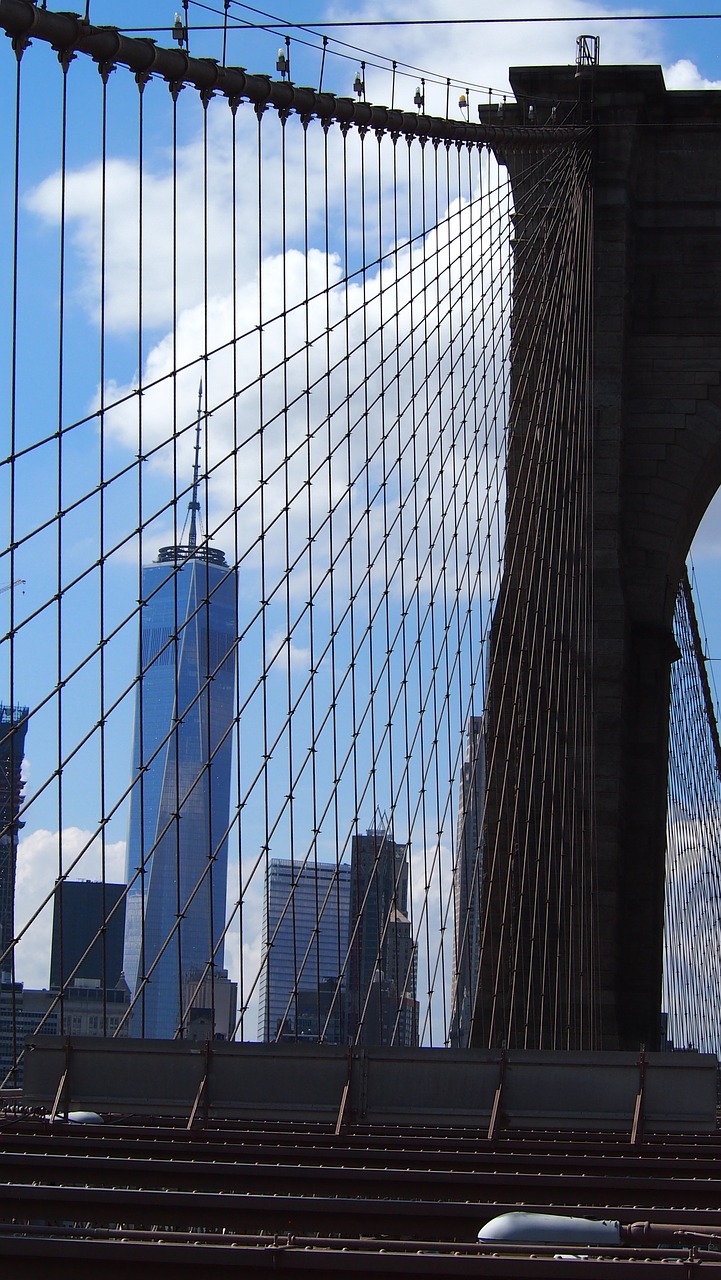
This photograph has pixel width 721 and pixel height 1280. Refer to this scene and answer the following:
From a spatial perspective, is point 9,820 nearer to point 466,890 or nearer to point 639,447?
point 466,890

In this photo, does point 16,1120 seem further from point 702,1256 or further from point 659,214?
point 659,214

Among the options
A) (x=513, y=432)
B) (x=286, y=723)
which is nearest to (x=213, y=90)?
(x=286, y=723)

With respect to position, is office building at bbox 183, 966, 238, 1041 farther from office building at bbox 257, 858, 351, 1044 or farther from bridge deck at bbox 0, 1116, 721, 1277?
bridge deck at bbox 0, 1116, 721, 1277

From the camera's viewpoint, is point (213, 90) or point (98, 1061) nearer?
point (98, 1061)

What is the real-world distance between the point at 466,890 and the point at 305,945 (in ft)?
140

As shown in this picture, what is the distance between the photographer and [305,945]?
183 feet

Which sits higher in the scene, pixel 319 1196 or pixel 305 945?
pixel 305 945

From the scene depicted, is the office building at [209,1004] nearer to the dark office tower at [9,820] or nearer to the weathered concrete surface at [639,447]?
the dark office tower at [9,820]

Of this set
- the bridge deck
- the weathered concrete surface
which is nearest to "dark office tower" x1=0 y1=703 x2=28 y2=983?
the bridge deck

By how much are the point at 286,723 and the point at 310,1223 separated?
6.33 metres

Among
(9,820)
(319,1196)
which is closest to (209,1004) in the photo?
(9,820)

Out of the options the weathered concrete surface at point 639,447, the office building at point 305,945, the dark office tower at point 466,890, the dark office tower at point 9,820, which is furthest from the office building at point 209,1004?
the weathered concrete surface at point 639,447

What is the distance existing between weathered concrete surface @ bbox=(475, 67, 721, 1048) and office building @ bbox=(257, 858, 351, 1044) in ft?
6.52

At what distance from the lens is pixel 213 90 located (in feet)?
34.6
